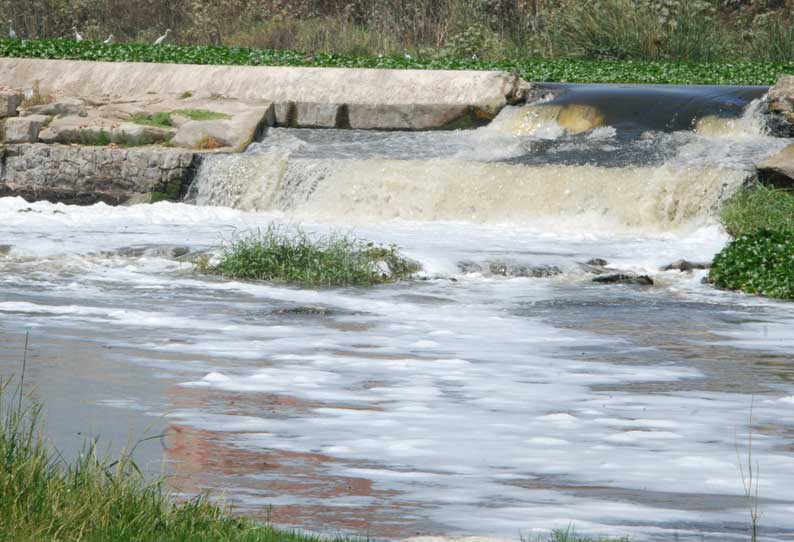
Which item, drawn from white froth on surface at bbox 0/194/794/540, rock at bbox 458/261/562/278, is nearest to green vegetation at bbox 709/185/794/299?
white froth on surface at bbox 0/194/794/540

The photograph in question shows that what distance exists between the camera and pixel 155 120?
72.6ft

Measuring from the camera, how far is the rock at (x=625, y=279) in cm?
1381

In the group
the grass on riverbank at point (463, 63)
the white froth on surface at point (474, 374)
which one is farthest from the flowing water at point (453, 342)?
the grass on riverbank at point (463, 63)

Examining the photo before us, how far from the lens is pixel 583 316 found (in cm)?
1168

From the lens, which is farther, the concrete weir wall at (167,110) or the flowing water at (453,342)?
the concrete weir wall at (167,110)

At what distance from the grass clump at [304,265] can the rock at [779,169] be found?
219 inches

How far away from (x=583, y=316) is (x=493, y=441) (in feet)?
15.4

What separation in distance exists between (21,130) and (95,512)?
17.4 meters

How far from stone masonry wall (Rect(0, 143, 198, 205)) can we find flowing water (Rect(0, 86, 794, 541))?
512 millimetres

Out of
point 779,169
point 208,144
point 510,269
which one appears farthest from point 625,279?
point 208,144

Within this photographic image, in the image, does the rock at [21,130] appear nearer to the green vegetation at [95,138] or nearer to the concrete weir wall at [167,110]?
the concrete weir wall at [167,110]

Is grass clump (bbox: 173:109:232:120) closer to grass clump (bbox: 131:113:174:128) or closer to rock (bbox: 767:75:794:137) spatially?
grass clump (bbox: 131:113:174:128)

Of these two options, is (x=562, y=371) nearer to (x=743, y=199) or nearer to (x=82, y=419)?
(x=82, y=419)

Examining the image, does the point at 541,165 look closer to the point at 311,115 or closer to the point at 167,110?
the point at 311,115
